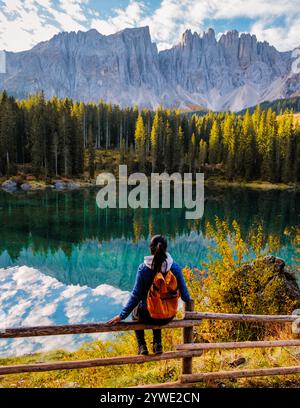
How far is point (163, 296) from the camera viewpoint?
649 cm

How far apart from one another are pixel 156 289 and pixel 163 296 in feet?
0.72

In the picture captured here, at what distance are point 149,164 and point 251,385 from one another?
9331cm

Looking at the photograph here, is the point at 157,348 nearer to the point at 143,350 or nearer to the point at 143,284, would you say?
the point at 143,350

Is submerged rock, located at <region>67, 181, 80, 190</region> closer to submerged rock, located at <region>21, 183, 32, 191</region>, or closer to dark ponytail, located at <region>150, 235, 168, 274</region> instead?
submerged rock, located at <region>21, 183, 32, 191</region>

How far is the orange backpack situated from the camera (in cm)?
636

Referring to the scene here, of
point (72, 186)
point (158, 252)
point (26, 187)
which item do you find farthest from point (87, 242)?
point (72, 186)

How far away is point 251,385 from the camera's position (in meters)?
8.08

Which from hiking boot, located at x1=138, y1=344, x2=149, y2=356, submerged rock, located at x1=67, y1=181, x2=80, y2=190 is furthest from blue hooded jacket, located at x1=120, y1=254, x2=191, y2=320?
submerged rock, located at x1=67, y1=181, x2=80, y2=190

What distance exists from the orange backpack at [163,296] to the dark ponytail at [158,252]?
0.14m

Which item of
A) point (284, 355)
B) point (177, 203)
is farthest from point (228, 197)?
point (284, 355)

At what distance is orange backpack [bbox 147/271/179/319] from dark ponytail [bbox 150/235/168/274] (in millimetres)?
143

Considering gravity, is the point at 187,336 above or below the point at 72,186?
below

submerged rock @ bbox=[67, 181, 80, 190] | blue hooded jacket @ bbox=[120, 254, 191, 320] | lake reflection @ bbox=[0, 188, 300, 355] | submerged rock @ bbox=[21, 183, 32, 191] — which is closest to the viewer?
blue hooded jacket @ bbox=[120, 254, 191, 320]

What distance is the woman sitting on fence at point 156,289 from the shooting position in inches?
250
